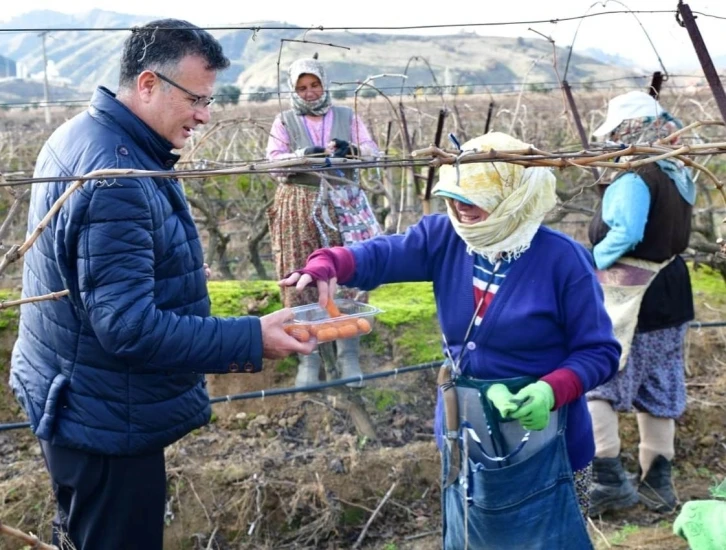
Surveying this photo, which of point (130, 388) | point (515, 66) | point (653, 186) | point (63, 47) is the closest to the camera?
point (130, 388)

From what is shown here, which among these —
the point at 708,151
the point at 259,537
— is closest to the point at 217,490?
the point at 259,537

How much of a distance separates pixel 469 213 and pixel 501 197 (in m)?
0.11

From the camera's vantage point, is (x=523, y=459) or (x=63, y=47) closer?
(x=523, y=459)

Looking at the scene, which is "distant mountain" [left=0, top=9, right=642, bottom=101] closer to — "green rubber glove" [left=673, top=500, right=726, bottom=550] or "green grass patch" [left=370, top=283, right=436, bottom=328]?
"green grass patch" [left=370, top=283, right=436, bottom=328]

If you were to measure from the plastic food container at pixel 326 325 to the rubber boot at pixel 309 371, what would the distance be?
193 centimetres

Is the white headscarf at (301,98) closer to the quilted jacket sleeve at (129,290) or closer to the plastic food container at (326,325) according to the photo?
the plastic food container at (326,325)

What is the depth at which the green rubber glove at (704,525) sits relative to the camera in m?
1.98

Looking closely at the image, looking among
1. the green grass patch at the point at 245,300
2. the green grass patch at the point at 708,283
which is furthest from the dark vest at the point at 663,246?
the green grass patch at the point at 708,283

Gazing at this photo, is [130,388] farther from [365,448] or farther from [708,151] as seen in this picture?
[365,448]

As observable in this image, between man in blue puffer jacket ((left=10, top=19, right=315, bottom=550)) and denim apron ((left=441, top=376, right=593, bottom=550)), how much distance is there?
0.73m

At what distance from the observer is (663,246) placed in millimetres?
3674

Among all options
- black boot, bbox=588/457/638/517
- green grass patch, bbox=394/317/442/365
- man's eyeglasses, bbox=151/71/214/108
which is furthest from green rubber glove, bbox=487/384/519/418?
green grass patch, bbox=394/317/442/365

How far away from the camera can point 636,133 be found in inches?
141

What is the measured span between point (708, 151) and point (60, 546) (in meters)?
1.98
